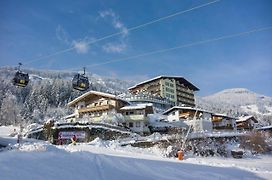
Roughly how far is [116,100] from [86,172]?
157 ft

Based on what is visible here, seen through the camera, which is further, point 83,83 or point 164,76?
point 164,76

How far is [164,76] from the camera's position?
111625mm

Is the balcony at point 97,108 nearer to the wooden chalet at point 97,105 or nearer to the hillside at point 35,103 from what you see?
the wooden chalet at point 97,105

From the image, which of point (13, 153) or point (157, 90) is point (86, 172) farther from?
point (157, 90)

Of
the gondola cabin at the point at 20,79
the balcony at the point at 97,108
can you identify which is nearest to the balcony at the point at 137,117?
the balcony at the point at 97,108

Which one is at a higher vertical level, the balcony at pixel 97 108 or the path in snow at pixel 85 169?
the balcony at pixel 97 108

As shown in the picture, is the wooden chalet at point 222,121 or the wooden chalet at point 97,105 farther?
the wooden chalet at point 222,121

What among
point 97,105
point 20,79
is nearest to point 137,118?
point 97,105

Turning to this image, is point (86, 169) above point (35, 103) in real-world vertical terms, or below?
below

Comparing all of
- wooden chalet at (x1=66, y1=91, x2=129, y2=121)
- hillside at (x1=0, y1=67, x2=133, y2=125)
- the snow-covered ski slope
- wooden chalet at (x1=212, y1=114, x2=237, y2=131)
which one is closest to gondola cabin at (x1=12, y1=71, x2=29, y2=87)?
the snow-covered ski slope

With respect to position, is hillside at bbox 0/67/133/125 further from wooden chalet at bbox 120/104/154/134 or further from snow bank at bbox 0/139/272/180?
snow bank at bbox 0/139/272/180

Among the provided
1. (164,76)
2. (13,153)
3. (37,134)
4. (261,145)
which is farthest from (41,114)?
(13,153)

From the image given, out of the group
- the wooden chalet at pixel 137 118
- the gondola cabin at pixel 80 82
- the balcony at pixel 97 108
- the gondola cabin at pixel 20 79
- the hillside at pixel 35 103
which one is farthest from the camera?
the hillside at pixel 35 103

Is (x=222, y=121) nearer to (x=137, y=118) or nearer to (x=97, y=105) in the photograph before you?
(x=137, y=118)
